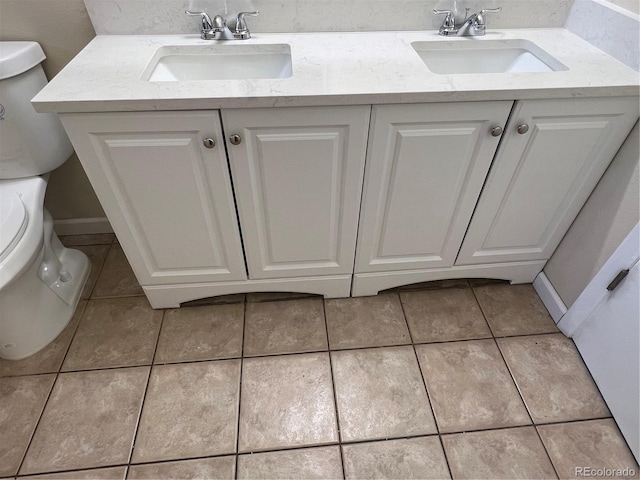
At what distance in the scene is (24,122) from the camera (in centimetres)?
119

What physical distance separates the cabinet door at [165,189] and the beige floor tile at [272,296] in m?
0.16

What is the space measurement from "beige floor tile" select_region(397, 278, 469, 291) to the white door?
0.44 meters

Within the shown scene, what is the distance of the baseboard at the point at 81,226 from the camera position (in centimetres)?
171

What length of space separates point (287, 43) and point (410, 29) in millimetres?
431

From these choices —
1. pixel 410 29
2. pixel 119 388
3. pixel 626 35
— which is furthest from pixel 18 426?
pixel 626 35

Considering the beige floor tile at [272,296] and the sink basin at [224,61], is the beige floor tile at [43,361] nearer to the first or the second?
the beige floor tile at [272,296]

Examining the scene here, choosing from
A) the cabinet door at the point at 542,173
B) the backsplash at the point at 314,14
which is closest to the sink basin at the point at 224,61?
the backsplash at the point at 314,14

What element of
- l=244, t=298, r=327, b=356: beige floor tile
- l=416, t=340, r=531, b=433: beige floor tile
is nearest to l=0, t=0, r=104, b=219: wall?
l=244, t=298, r=327, b=356: beige floor tile

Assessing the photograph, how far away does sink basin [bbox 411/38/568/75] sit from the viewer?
125 cm

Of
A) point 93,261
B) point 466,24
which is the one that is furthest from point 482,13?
point 93,261

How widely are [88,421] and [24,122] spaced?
3.05 feet

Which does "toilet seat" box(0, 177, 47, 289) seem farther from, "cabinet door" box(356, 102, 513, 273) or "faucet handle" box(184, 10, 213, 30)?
"cabinet door" box(356, 102, 513, 273)

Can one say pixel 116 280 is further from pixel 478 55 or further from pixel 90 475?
pixel 478 55

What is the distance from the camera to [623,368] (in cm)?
113
